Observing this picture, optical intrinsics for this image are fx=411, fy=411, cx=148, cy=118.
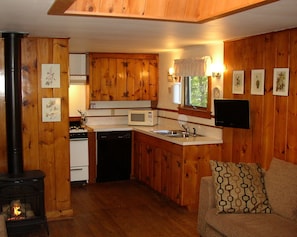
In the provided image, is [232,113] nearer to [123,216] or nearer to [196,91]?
[196,91]

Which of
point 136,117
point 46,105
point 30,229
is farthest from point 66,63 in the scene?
point 136,117

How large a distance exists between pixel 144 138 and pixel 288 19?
3.48 m

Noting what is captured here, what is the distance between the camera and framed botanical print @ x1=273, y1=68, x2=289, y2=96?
4.19m

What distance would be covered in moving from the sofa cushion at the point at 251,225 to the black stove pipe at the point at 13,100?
7.05ft

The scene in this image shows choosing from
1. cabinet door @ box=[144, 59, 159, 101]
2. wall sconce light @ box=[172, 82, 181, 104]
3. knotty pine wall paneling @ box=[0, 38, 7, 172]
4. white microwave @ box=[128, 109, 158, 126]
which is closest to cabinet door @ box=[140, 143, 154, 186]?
white microwave @ box=[128, 109, 158, 126]

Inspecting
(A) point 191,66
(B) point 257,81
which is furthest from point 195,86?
(B) point 257,81

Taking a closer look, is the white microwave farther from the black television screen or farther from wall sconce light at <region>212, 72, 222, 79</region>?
the black television screen

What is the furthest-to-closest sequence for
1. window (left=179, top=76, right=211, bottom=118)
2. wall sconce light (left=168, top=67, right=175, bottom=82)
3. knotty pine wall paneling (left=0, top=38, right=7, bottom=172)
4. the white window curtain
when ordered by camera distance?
1. wall sconce light (left=168, top=67, right=175, bottom=82)
2. window (left=179, top=76, right=211, bottom=118)
3. the white window curtain
4. knotty pine wall paneling (left=0, top=38, right=7, bottom=172)

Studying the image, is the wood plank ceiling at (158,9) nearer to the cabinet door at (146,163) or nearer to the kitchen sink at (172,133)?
the kitchen sink at (172,133)

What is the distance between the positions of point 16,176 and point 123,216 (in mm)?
1483

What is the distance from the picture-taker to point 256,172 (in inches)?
160

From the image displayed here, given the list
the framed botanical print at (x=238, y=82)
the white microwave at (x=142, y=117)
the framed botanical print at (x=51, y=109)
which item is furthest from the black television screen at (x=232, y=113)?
the white microwave at (x=142, y=117)

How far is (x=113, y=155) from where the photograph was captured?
6.82 meters

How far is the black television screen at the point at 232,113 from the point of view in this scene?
4.66 m
